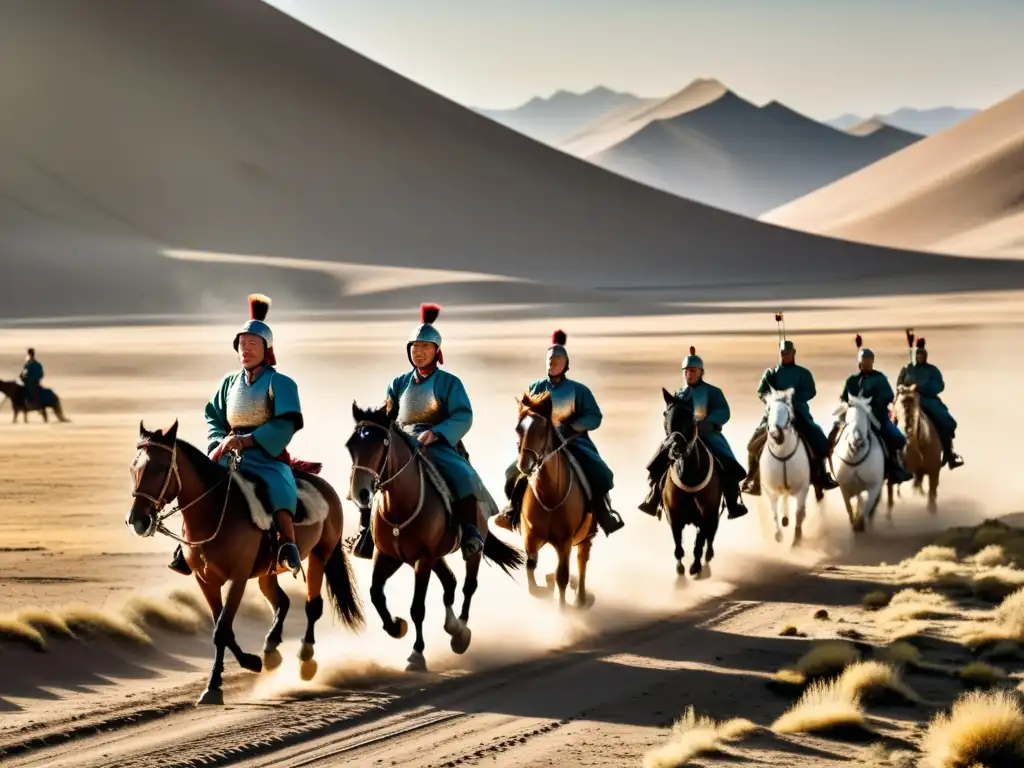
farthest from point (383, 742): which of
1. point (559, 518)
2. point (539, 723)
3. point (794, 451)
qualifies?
point (794, 451)

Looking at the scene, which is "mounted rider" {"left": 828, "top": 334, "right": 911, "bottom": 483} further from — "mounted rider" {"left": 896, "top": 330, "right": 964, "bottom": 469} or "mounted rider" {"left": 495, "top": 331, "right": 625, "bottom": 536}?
"mounted rider" {"left": 495, "top": 331, "right": 625, "bottom": 536}

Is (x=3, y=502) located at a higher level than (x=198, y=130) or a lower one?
lower

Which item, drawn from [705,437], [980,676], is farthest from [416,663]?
[705,437]

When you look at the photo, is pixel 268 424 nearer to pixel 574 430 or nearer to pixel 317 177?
pixel 574 430

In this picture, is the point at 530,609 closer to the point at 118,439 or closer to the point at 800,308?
the point at 118,439

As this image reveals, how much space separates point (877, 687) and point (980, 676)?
1102 mm

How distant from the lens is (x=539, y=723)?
11484mm

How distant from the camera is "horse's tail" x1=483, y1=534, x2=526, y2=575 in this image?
15.0 meters

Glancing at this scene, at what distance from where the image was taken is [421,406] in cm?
1377

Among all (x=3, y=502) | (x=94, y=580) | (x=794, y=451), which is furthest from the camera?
(x=3, y=502)

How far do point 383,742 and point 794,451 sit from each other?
418 inches

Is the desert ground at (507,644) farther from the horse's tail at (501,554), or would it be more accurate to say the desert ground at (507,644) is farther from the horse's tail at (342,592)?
the horse's tail at (501,554)

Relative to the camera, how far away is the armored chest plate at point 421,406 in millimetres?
13766

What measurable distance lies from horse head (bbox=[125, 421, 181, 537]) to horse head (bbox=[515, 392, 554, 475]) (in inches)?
149
